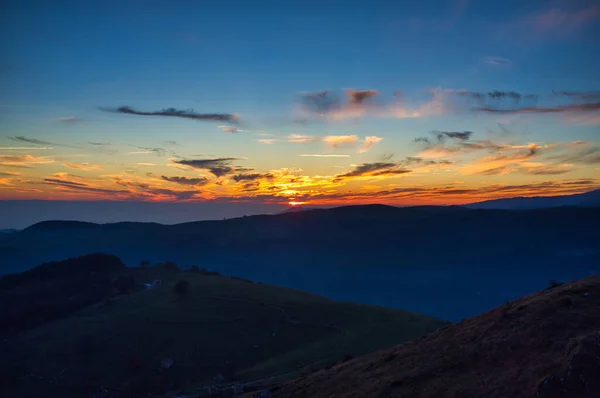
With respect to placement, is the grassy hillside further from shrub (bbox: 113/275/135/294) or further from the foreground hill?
the foreground hill

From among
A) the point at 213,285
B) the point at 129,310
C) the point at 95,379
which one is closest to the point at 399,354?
the point at 95,379

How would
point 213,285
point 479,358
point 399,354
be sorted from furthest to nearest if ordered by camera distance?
1. point 213,285
2. point 399,354
3. point 479,358

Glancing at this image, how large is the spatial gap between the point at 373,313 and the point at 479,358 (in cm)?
5995

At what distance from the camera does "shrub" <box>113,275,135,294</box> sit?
346 ft

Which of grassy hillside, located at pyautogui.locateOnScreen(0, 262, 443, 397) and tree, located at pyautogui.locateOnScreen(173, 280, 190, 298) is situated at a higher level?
tree, located at pyautogui.locateOnScreen(173, 280, 190, 298)

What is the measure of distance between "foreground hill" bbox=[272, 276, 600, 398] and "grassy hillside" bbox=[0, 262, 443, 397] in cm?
2588

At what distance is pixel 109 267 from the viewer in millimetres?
124562

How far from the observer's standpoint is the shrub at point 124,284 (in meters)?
105

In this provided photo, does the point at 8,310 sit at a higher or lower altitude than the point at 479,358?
lower

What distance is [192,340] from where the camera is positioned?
2741 inches

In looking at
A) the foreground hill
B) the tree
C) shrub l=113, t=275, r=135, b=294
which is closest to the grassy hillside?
the tree

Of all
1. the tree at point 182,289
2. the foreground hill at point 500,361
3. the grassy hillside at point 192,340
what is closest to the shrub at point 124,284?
the grassy hillside at point 192,340

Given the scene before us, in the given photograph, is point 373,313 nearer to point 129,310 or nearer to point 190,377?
point 190,377

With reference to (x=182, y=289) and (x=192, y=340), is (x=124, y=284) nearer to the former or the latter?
(x=182, y=289)
